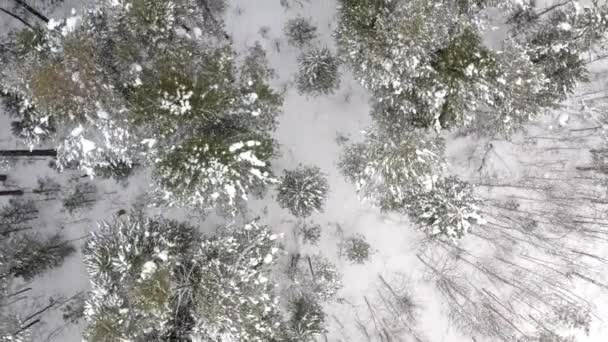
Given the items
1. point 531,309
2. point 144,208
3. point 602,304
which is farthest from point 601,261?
point 144,208

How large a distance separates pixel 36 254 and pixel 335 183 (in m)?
15.7

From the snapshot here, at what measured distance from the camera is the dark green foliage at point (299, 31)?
21.2 m

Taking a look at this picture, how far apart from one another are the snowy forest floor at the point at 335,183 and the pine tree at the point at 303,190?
1.42 m

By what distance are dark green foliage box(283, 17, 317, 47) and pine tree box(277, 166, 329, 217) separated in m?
6.70

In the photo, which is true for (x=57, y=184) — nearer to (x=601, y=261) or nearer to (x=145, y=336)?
(x=145, y=336)

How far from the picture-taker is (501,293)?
22.0 m

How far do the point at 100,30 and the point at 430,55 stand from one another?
13145 millimetres

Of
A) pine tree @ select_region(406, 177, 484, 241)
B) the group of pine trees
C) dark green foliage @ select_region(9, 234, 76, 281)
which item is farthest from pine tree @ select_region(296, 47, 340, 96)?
dark green foliage @ select_region(9, 234, 76, 281)

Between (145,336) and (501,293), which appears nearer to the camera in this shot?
(145,336)

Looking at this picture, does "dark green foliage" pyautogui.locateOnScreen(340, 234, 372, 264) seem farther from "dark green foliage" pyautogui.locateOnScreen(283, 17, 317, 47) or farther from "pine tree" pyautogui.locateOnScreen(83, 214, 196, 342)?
"dark green foliage" pyautogui.locateOnScreen(283, 17, 317, 47)

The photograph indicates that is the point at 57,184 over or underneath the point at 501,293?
underneath

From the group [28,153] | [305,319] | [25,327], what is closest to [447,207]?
[305,319]

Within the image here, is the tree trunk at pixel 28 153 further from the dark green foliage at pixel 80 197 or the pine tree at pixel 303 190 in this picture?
the pine tree at pixel 303 190

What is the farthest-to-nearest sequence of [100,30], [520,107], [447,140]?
[447,140] < [520,107] < [100,30]
